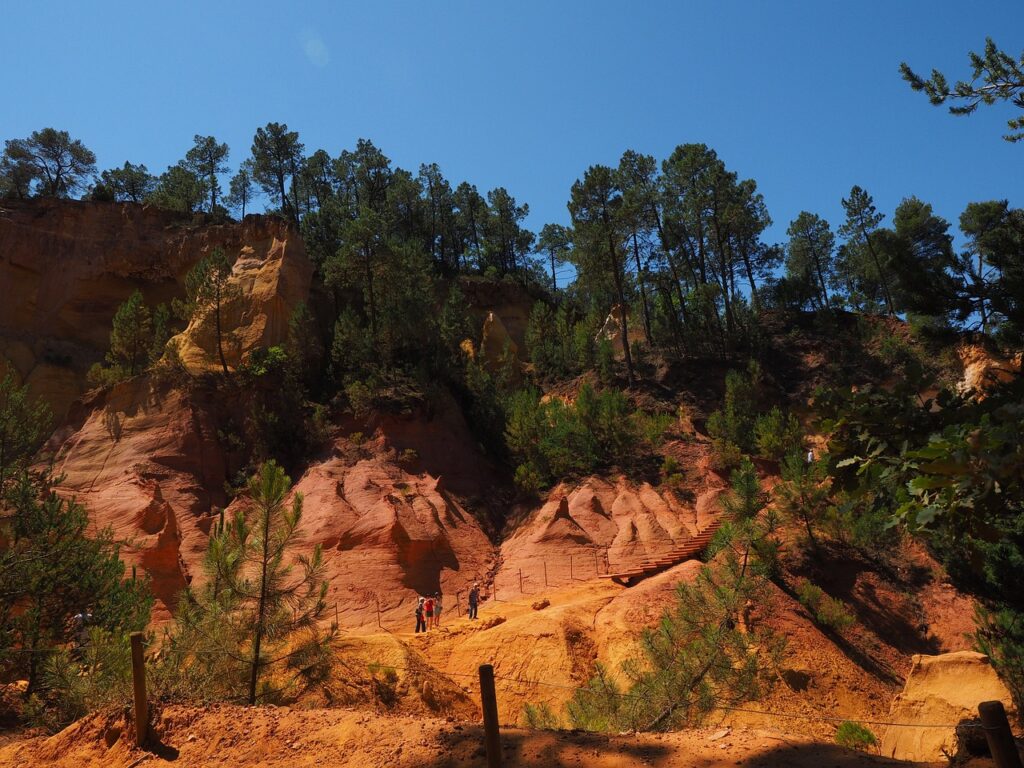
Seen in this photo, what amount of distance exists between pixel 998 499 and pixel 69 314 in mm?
44282

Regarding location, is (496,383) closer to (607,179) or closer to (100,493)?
(607,179)

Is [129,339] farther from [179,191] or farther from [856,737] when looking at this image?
[856,737]

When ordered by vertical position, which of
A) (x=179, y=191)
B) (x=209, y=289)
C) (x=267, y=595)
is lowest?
(x=267, y=595)

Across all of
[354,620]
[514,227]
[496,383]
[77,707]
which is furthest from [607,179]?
[77,707]

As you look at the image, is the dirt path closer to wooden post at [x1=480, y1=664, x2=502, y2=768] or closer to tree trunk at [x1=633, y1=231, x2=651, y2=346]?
wooden post at [x1=480, y1=664, x2=502, y2=768]

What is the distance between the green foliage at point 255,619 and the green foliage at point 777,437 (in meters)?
21.9

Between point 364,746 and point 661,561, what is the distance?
690 inches

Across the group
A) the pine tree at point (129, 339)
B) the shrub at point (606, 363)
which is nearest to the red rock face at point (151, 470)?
the pine tree at point (129, 339)

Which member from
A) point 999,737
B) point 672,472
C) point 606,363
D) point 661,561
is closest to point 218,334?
point 606,363

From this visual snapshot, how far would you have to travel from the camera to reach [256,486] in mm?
10391

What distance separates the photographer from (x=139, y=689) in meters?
8.29

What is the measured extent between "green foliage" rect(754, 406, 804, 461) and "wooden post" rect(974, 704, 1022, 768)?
2382 centimetres

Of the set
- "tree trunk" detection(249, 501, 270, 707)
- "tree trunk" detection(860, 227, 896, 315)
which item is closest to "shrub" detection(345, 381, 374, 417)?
"tree trunk" detection(249, 501, 270, 707)

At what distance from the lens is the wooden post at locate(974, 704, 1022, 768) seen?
4.79 meters
